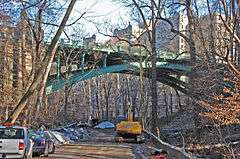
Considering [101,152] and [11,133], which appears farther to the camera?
[101,152]

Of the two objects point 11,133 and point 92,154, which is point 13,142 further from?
point 92,154

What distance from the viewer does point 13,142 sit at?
61.7 feet

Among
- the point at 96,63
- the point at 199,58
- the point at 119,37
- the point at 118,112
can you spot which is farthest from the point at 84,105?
the point at 199,58

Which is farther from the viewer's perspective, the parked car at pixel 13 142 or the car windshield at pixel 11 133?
the car windshield at pixel 11 133

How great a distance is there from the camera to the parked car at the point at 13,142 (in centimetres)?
1867

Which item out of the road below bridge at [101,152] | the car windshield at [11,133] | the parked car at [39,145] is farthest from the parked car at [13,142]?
the road below bridge at [101,152]

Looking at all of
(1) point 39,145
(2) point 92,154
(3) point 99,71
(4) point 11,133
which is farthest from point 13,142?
(3) point 99,71

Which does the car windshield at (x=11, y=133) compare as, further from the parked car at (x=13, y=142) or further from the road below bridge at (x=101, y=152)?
the road below bridge at (x=101, y=152)

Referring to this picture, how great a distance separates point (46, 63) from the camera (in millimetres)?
23953

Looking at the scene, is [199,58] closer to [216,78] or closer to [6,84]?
[216,78]

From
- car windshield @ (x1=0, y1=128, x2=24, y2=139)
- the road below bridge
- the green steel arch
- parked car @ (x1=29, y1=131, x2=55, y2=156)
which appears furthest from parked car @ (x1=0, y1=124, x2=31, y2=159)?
the green steel arch

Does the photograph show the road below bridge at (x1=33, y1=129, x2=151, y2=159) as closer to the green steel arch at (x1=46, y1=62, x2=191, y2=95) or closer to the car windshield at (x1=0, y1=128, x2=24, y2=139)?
the car windshield at (x1=0, y1=128, x2=24, y2=139)

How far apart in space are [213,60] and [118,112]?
3310 inches

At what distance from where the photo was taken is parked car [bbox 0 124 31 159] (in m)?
18.7
